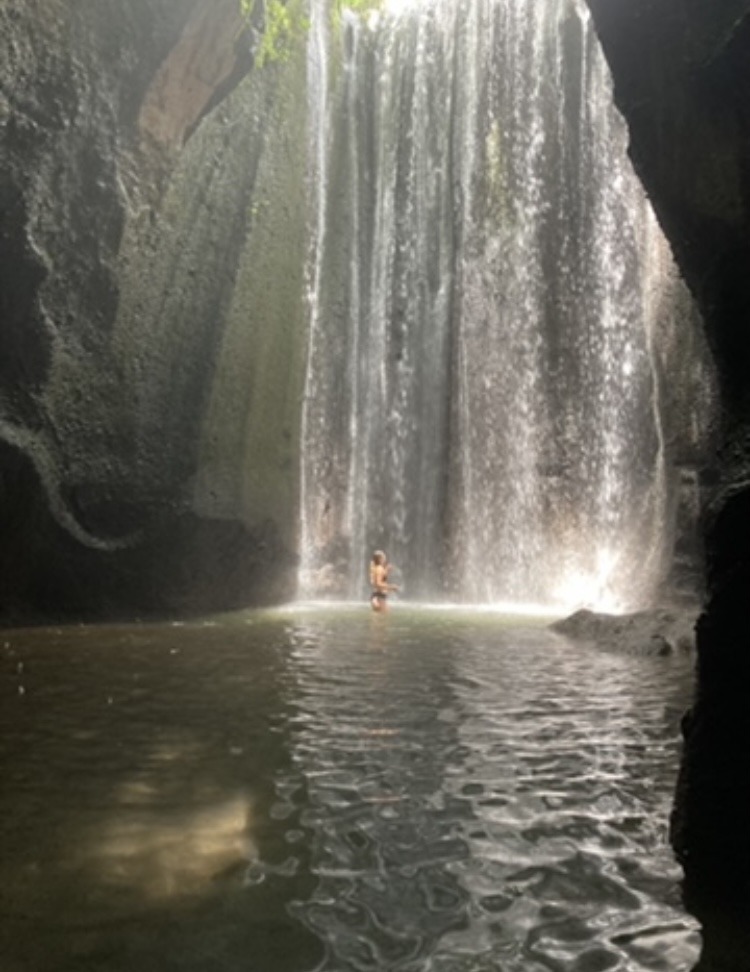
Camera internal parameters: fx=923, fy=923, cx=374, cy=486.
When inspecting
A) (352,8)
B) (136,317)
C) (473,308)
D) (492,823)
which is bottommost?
(492,823)

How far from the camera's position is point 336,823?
3.70 metres

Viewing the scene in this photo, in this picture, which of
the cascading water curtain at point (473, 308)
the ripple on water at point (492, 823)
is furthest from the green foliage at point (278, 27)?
the ripple on water at point (492, 823)

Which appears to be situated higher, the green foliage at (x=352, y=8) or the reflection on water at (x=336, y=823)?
the green foliage at (x=352, y=8)

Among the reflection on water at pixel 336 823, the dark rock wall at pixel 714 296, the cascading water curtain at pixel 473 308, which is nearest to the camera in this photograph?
the reflection on water at pixel 336 823

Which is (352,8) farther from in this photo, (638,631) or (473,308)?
(638,631)

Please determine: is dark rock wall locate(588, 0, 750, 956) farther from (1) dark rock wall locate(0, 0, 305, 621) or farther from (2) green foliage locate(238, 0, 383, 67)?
(1) dark rock wall locate(0, 0, 305, 621)

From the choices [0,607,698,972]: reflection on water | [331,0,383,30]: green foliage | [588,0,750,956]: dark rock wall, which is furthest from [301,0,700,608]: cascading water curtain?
[588,0,750,956]: dark rock wall

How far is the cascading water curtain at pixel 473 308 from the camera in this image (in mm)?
18266

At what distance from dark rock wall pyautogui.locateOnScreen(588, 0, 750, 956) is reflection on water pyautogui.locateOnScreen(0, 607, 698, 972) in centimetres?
19

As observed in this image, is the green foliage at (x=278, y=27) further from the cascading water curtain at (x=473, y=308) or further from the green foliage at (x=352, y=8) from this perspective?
the cascading water curtain at (x=473, y=308)

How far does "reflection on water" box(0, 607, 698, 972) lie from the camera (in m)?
2.67

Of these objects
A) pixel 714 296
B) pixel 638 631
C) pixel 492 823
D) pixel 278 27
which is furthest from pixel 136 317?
pixel 714 296

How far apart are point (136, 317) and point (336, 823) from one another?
33.3 ft

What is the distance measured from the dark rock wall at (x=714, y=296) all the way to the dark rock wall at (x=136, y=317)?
911 cm
